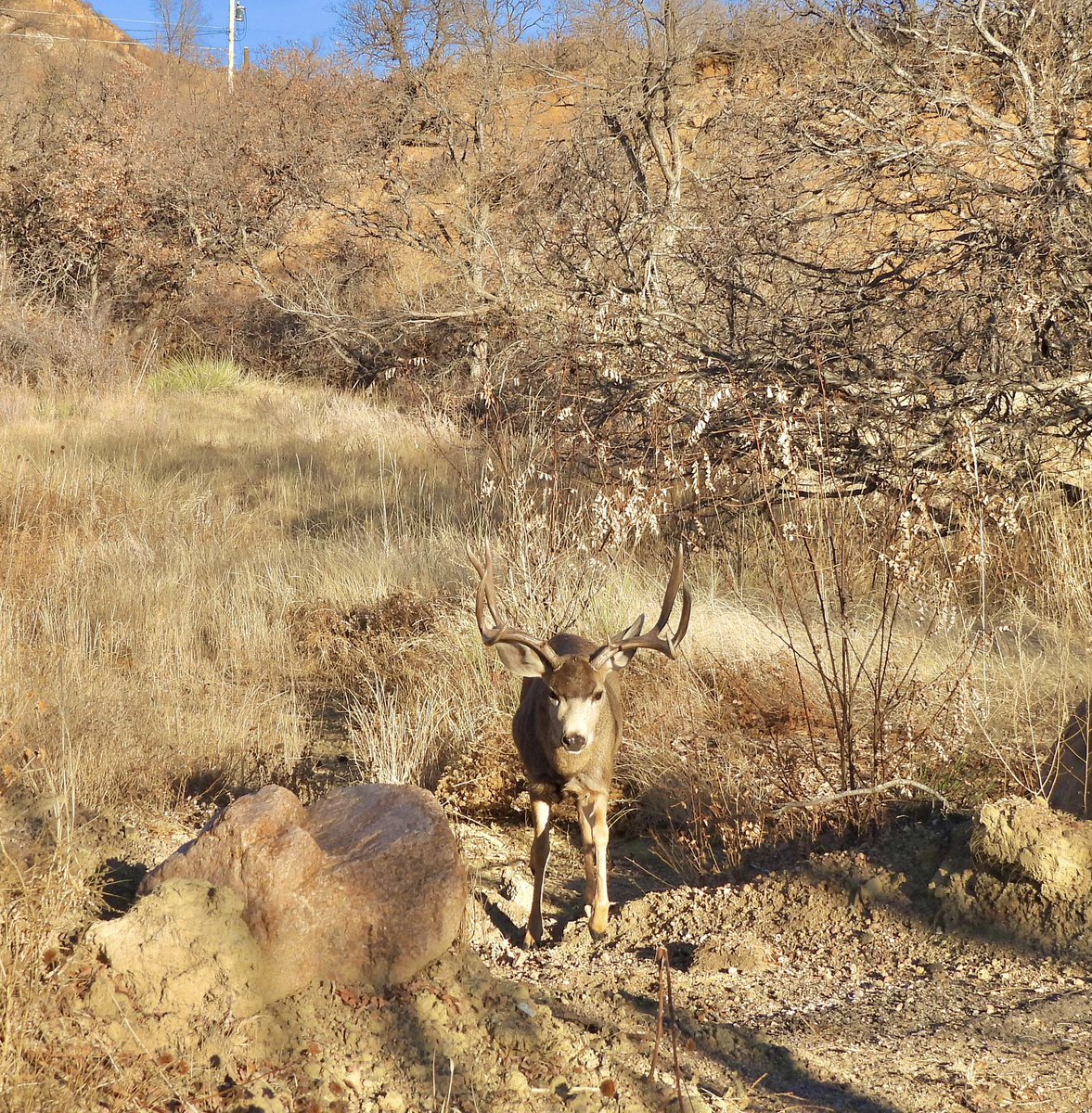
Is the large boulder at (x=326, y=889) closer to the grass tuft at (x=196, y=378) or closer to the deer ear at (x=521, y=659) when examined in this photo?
the deer ear at (x=521, y=659)

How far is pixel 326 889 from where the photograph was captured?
3.94 metres

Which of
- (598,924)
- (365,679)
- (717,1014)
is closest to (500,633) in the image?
(598,924)

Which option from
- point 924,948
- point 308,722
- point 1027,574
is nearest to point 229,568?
point 308,722

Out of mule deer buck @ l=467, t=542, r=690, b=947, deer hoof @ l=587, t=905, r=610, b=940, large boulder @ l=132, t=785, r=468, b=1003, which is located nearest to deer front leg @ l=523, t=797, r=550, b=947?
mule deer buck @ l=467, t=542, r=690, b=947

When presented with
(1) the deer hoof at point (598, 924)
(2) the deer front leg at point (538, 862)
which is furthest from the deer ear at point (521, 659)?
(1) the deer hoof at point (598, 924)

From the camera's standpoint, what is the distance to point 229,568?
9.78m

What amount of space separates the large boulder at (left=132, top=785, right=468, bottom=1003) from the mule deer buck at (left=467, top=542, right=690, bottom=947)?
1166mm

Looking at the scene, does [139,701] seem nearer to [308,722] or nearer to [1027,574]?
[308,722]

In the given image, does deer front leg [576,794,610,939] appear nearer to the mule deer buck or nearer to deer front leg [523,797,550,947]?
the mule deer buck

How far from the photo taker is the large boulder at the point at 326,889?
3.80m

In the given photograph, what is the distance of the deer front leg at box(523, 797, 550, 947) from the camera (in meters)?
5.41

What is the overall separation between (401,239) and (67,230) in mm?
8128

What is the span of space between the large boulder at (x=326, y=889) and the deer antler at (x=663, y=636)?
135 centimetres

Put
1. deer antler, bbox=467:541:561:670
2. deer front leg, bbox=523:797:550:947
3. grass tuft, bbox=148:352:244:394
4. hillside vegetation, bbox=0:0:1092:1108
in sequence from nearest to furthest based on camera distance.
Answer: deer antler, bbox=467:541:561:670 < deer front leg, bbox=523:797:550:947 < hillside vegetation, bbox=0:0:1092:1108 < grass tuft, bbox=148:352:244:394
